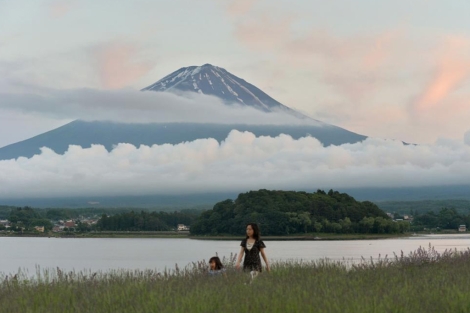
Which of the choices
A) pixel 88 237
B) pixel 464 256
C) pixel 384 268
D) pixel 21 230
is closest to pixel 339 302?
pixel 384 268

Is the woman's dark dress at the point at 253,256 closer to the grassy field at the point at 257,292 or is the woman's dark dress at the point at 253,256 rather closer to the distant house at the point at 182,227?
the grassy field at the point at 257,292

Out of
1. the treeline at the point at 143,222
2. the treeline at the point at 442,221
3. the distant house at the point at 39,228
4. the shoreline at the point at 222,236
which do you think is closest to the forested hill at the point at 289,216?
the shoreline at the point at 222,236

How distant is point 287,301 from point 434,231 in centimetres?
15827

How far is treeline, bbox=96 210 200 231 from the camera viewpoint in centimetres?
15700

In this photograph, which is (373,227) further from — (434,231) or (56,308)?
(56,308)

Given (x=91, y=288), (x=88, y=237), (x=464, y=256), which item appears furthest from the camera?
(x=88, y=237)

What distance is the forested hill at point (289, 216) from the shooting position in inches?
4680

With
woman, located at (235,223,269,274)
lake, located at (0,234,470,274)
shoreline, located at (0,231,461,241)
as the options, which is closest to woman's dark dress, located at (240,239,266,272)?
woman, located at (235,223,269,274)

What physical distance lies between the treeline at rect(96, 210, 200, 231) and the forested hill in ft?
102

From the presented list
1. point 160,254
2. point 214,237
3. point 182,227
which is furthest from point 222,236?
point 160,254

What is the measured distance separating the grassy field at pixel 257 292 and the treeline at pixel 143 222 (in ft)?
464

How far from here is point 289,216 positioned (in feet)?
398

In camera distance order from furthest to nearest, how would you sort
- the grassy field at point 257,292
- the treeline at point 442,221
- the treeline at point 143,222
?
the treeline at point 442,221, the treeline at point 143,222, the grassy field at point 257,292

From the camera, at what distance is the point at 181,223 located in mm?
161625
